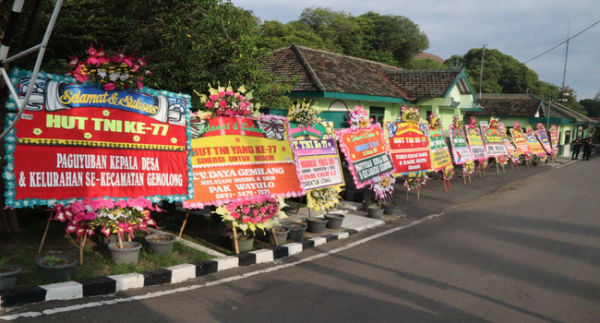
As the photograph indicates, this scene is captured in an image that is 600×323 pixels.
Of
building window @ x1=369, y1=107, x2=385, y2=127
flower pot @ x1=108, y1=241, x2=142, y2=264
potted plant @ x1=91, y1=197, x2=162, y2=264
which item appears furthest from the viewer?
building window @ x1=369, y1=107, x2=385, y2=127

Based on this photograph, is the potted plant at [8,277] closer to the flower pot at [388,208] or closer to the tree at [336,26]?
the flower pot at [388,208]

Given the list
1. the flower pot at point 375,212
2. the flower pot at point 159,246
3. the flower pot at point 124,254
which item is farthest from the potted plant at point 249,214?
the flower pot at point 375,212

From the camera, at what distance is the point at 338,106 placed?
16.5 m

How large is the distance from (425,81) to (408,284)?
18.3m

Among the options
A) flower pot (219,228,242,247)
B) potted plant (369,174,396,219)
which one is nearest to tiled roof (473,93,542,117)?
potted plant (369,174,396,219)

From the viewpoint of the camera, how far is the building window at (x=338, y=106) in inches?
638

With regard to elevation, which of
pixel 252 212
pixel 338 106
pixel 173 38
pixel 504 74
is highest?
pixel 504 74

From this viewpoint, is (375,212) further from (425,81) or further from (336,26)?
(336,26)

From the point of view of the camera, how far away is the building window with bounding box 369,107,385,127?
62.7ft

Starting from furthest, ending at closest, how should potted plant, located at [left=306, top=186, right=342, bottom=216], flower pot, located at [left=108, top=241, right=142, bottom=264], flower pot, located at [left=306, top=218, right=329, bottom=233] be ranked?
potted plant, located at [left=306, top=186, right=342, bottom=216], flower pot, located at [left=306, top=218, right=329, bottom=233], flower pot, located at [left=108, top=241, right=142, bottom=264]

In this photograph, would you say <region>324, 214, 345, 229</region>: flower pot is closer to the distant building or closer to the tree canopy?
the distant building

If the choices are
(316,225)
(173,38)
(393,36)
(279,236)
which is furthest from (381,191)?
(393,36)

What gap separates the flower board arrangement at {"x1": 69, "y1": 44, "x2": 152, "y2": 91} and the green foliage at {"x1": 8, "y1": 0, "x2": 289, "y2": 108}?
2070mm

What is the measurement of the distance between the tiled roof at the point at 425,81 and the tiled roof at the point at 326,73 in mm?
692
